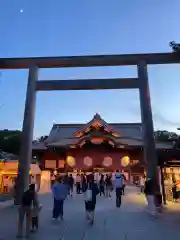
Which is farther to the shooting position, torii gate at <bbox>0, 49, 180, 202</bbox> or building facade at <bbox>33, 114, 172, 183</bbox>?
building facade at <bbox>33, 114, 172, 183</bbox>

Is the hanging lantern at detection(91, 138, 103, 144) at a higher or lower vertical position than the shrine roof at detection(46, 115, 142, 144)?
lower

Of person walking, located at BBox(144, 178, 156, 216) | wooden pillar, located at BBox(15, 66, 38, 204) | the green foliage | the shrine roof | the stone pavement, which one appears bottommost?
the stone pavement

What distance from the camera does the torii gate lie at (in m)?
12.6

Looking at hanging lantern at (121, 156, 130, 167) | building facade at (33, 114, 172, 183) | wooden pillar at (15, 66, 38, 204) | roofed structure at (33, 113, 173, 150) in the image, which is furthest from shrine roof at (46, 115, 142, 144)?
wooden pillar at (15, 66, 38, 204)

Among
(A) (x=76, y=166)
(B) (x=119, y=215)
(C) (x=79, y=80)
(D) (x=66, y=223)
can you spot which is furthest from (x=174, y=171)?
A: (A) (x=76, y=166)

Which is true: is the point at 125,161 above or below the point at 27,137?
above

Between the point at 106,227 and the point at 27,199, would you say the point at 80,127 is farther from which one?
the point at 27,199

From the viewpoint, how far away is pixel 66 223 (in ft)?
27.8

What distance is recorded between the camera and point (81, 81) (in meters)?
14.0

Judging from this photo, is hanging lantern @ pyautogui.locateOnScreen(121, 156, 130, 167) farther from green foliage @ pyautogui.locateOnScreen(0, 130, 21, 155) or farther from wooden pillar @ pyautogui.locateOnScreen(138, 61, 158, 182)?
green foliage @ pyautogui.locateOnScreen(0, 130, 21, 155)

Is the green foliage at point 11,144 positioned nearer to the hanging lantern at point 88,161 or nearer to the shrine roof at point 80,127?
the shrine roof at point 80,127

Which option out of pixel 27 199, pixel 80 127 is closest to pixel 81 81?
pixel 27 199

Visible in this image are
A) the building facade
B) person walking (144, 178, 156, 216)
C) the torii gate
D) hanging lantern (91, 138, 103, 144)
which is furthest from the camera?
hanging lantern (91, 138, 103, 144)

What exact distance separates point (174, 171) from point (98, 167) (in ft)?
34.4
